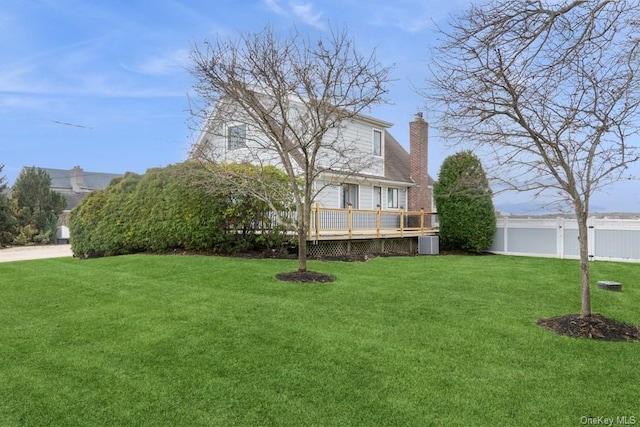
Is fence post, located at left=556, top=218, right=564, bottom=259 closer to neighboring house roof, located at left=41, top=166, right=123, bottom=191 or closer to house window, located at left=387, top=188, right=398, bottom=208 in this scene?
house window, located at left=387, top=188, right=398, bottom=208

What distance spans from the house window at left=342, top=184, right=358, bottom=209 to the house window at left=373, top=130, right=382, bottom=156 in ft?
7.79

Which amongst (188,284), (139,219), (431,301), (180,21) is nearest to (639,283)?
(431,301)

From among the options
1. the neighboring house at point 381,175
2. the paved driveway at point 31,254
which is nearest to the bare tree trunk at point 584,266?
the neighboring house at point 381,175

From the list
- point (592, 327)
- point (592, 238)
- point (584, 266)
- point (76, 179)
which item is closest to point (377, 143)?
point (592, 238)

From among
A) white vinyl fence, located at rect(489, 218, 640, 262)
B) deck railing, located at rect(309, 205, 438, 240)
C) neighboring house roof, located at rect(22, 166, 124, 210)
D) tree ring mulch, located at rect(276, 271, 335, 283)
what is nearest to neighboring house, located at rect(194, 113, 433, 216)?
deck railing, located at rect(309, 205, 438, 240)

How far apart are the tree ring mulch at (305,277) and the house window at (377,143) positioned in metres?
11.0

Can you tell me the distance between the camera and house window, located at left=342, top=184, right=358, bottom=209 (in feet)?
54.9

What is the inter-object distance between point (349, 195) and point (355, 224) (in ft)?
9.95

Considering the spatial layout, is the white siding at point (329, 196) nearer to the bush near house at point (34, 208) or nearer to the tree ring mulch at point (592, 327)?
the tree ring mulch at point (592, 327)

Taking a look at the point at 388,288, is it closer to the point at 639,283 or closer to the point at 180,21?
the point at 639,283

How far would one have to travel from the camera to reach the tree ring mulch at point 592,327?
192 inches

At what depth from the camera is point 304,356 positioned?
4211 millimetres
